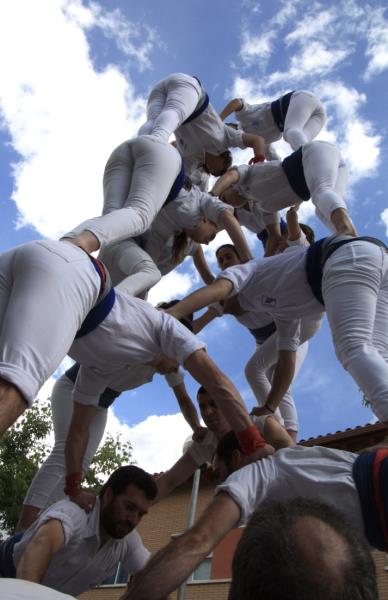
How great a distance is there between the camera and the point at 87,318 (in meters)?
2.74

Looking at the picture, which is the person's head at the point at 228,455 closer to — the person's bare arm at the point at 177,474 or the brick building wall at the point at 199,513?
the person's bare arm at the point at 177,474

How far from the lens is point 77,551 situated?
303 cm

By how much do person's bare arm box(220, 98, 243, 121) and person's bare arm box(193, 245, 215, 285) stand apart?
6.95ft

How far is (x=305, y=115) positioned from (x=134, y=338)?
443 centimetres

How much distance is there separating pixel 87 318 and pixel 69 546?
127 centimetres

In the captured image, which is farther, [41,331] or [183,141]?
[183,141]

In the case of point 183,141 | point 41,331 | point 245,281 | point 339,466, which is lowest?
point 339,466

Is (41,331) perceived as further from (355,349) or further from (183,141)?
(183,141)

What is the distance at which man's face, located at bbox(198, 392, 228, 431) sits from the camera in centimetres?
372

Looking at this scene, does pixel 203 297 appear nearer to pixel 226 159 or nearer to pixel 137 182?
pixel 137 182

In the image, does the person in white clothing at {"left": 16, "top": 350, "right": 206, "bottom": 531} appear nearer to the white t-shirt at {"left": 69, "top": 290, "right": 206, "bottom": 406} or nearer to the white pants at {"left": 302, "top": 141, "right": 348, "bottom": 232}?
the white t-shirt at {"left": 69, "top": 290, "right": 206, "bottom": 406}

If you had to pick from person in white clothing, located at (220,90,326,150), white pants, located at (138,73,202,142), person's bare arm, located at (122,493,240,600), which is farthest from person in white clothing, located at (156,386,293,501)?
person in white clothing, located at (220,90,326,150)

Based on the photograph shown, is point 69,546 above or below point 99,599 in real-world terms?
below

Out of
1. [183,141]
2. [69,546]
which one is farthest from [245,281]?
[183,141]
